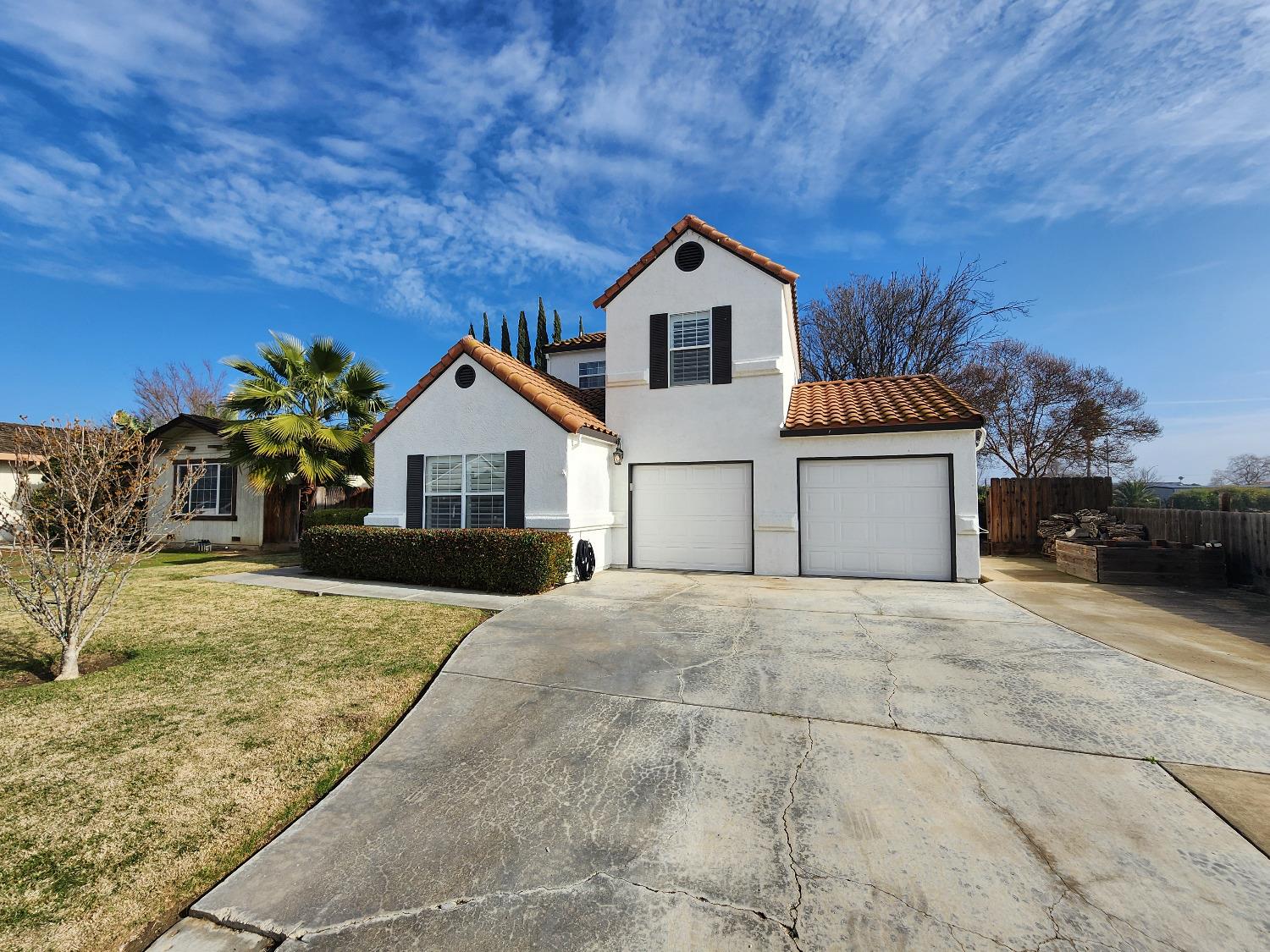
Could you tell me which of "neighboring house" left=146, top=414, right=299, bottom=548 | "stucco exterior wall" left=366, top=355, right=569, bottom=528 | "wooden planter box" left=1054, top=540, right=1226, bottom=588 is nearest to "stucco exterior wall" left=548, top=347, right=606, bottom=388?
"stucco exterior wall" left=366, top=355, right=569, bottom=528

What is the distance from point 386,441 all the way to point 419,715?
8.80 meters

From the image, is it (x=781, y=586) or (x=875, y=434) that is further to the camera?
(x=875, y=434)

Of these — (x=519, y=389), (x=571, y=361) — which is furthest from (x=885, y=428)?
(x=571, y=361)

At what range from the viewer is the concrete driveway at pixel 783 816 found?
2223 mm

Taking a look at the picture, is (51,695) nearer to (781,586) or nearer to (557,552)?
(557,552)

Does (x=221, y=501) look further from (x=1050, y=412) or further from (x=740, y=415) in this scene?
(x=1050, y=412)

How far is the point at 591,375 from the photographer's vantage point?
50.4 ft

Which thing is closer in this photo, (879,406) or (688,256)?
(879,406)

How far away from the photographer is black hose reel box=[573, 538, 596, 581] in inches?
398

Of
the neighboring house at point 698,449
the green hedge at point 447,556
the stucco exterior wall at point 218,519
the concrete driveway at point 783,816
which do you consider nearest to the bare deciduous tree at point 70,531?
the concrete driveway at point 783,816

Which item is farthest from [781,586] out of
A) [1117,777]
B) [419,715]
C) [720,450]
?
[419,715]

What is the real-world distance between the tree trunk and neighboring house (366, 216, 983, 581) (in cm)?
623

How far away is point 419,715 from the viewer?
4.28 m

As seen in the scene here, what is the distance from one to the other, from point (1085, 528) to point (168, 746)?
16.8m
